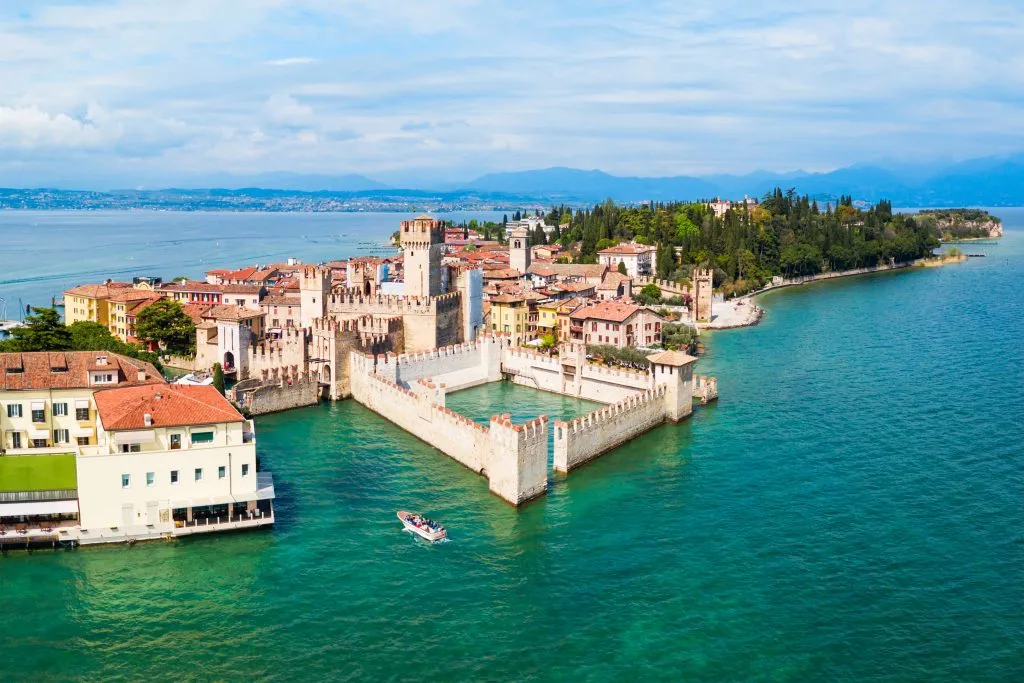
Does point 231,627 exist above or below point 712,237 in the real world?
below

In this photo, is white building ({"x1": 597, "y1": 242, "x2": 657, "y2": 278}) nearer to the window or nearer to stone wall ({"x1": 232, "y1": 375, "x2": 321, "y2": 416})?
stone wall ({"x1": 232, "y1": 375, "x2": 321, "y2": 416})

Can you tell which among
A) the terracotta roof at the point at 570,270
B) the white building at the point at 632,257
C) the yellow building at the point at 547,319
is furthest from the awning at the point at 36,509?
the white building at the point at 632,257

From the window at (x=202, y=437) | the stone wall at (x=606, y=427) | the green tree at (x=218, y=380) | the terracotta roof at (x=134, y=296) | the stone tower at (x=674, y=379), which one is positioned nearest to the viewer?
the window at (x=202, y=437)

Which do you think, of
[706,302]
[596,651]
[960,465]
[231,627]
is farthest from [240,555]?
[706,302]

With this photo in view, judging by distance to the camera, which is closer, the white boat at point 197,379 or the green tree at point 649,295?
the white boat at point 197,379

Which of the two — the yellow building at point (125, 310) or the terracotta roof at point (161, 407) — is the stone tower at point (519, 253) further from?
the terracotta roof at point (161, 407)

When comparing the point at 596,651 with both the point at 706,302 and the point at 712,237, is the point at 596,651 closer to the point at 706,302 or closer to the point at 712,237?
the point at 706,302

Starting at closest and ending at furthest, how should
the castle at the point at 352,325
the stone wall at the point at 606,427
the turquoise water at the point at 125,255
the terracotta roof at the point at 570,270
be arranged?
the stone wall at the point at 606,427 → the castle at the point at 352,325 → the terracotta roof at the point at 570,270 → the turquoise water at the point at 125,255
